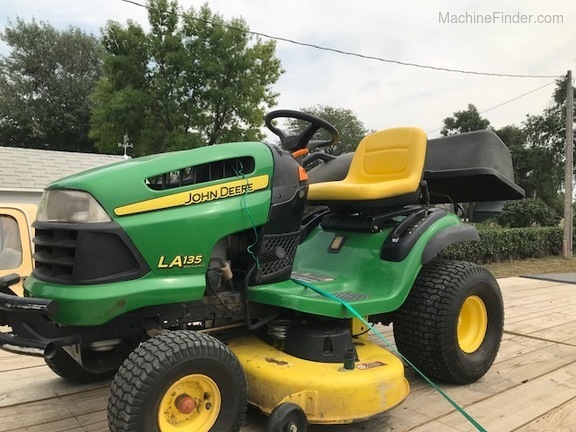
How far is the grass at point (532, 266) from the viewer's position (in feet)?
31.8

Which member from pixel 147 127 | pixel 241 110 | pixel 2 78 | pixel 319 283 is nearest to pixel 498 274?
pixel 319 283

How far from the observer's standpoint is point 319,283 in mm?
2719

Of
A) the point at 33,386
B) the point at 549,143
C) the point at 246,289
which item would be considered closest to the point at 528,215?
the point at 549,143

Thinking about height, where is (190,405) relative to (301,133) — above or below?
below

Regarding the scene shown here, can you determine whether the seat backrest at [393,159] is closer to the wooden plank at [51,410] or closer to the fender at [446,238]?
the fender at [446,238]

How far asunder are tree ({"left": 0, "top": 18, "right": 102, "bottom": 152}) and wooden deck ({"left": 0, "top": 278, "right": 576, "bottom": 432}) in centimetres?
2776

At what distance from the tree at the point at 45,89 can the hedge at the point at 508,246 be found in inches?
947

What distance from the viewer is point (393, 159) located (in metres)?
3.29

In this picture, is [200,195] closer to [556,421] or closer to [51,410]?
[51,410]

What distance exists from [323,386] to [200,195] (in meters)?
0.95

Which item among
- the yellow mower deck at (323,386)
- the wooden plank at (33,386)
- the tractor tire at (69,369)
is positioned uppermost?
the yellow mower deck at (323,386)

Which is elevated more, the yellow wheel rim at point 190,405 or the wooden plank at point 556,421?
the yellow wheel rim at point 190,405

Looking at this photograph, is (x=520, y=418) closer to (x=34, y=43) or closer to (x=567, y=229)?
(x=567, y=229)

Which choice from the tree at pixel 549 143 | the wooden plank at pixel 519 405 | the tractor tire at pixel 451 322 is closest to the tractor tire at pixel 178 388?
the wooden plank at pixel 519 405
